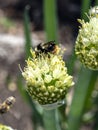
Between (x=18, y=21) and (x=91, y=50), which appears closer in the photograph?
(x=91, y=50)

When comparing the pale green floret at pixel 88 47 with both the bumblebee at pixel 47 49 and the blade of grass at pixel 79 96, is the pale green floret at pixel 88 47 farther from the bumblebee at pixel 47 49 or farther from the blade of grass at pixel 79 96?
the blade of grass at pixel 79 96

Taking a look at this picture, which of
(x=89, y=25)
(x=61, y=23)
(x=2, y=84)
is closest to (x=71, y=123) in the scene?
(x=89, y=25)

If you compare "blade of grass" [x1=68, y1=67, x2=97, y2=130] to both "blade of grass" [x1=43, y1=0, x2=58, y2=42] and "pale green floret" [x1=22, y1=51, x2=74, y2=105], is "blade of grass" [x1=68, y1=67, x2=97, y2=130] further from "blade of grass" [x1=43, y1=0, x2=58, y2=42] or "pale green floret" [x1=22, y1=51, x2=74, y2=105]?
"blade of grass" [x1=43, y1=0, x2=58, y2=42]

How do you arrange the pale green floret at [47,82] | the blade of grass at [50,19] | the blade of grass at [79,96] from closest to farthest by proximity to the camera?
the pale green floret at [47,82] → the blade of grass at [79,96] → the blade of grass at [50,19]

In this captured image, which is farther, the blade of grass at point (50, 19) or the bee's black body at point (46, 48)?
the blade of grass at point (50, 19)

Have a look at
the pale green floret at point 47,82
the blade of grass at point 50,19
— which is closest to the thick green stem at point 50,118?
the pale green floret at point 47,82

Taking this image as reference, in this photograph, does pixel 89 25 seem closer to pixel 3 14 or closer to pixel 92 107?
pixel 92 107
